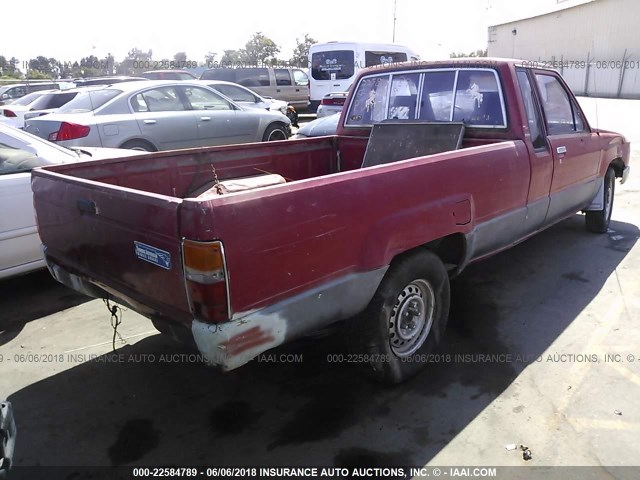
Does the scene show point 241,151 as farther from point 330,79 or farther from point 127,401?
point 330,79

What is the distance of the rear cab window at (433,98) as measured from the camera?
4188 mm

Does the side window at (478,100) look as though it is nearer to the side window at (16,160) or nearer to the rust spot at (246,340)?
the rust spot at (246,340)

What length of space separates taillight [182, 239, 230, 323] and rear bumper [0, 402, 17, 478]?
81 centimetres

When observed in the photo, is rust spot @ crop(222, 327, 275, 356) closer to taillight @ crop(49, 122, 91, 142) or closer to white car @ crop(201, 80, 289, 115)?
taillight @ crop(49, 122, 91, 142)

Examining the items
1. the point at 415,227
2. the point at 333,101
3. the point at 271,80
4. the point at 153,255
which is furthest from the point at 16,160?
the point at 271,80

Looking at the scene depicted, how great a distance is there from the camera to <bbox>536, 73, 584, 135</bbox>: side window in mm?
4547

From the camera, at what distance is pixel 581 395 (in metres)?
3.10

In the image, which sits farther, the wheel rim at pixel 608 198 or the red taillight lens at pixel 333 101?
the red taillight lens at pixel 333 101

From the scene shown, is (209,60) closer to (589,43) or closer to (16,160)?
(589,43)

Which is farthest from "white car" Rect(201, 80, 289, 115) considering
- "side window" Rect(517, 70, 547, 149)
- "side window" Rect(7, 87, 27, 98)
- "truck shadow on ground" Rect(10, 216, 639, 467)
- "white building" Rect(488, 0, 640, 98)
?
"white building" Rect(488, 0, 640, 98)

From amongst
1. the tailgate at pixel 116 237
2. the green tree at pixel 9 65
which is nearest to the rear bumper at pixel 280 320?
the tailgate at pixel 116 237

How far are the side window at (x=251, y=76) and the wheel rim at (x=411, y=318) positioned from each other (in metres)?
16.2

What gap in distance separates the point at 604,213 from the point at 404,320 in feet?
12.6

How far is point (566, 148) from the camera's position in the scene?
15.0 ft
